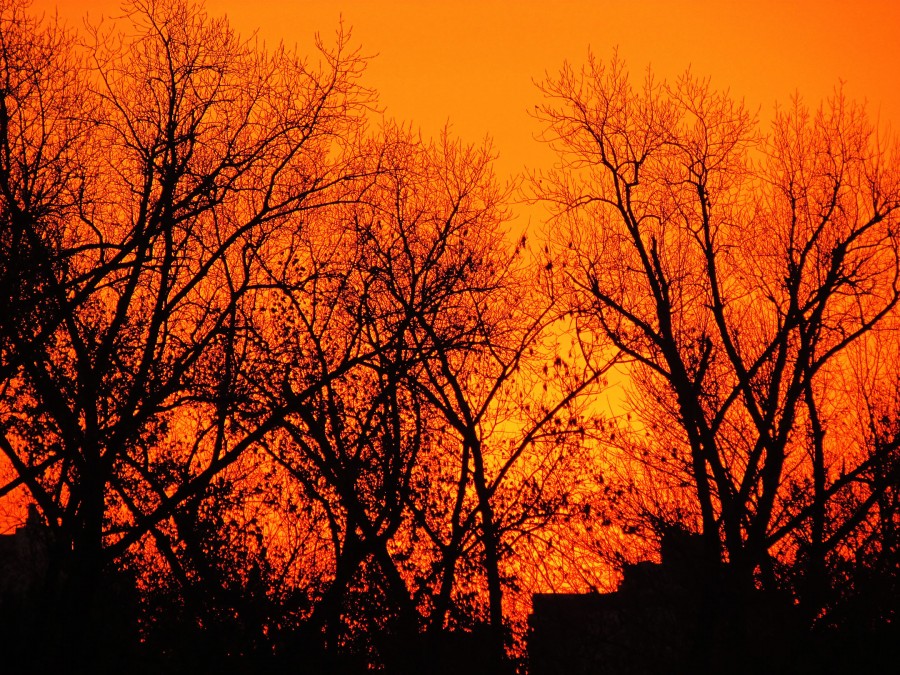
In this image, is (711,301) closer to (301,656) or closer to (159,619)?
(301,656)

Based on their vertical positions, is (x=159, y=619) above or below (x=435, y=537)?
below

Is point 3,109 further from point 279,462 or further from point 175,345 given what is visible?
point 279,462

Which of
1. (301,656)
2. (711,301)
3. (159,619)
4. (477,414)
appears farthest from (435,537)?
(711,301)

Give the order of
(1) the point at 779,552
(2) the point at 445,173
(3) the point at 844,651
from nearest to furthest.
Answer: (3) the point at 844,651, (1) the point at 779,552, (2) the point at 445,173

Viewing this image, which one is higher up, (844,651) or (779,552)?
(779,552)

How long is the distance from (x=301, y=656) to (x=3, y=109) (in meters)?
9.61

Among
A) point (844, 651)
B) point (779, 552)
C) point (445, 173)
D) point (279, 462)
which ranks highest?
point (445, 173)

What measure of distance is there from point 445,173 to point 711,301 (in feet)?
20.3

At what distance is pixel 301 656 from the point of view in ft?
53.6

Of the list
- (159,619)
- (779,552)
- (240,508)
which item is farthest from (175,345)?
(779,552)

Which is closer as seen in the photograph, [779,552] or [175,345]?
[175,345]

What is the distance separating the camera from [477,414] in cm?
2167

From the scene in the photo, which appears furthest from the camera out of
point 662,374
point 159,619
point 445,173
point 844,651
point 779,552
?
point 445,173

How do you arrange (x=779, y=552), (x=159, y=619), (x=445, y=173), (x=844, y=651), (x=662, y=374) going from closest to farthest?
(x=844, y=651) → (x=159, y=619) → (x=779, y=552) → (x=662, y=374) → (x=445, y=173)
